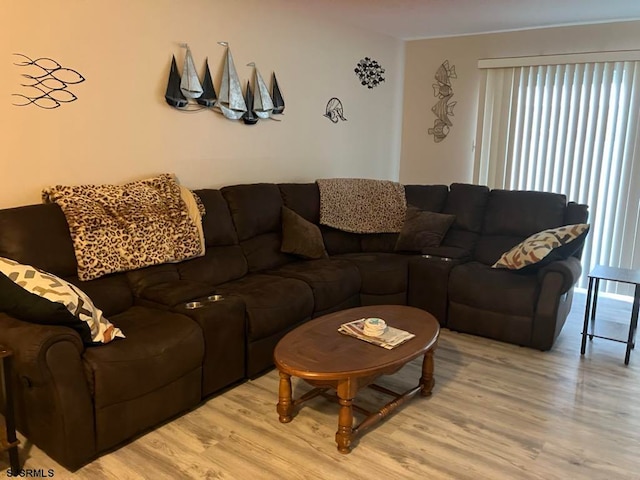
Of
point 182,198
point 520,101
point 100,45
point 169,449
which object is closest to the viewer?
point 169,449

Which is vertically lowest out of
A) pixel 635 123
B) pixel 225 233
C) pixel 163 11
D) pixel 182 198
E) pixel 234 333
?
pixel 234 333

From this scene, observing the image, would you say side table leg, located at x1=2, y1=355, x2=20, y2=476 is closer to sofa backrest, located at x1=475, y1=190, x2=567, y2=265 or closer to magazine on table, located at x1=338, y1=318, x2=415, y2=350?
magazine on table, located at x1=338, y1=318, x2=415, y2=350

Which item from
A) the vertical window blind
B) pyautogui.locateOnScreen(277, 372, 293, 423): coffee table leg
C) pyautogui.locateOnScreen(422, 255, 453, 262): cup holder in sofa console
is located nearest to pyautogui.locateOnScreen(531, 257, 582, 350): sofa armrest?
pyautogui.locateOnScreen(422, 255, 453, 262): cup holder in sofa console

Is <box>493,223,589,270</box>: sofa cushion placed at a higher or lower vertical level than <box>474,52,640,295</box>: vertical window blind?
lower

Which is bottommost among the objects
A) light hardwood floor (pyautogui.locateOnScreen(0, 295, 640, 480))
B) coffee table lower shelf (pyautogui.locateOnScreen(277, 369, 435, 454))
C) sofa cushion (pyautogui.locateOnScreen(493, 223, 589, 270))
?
light hardwood floor (pyautogui.locateOnScreen(0, 295, 640, 480))

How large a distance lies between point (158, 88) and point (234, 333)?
1.72 m

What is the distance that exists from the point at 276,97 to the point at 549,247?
7.83 ft

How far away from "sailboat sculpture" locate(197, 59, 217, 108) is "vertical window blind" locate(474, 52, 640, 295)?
9.38 feet

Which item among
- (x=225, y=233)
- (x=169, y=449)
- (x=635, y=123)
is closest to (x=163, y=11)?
(x=225, y=233)

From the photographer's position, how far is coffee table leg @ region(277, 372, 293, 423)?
8.32 ft

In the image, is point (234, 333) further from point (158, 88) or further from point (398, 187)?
point (398, 187)

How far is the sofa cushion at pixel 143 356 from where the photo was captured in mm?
2213

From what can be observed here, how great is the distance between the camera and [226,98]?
3822 mm

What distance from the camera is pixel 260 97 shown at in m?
4.09
